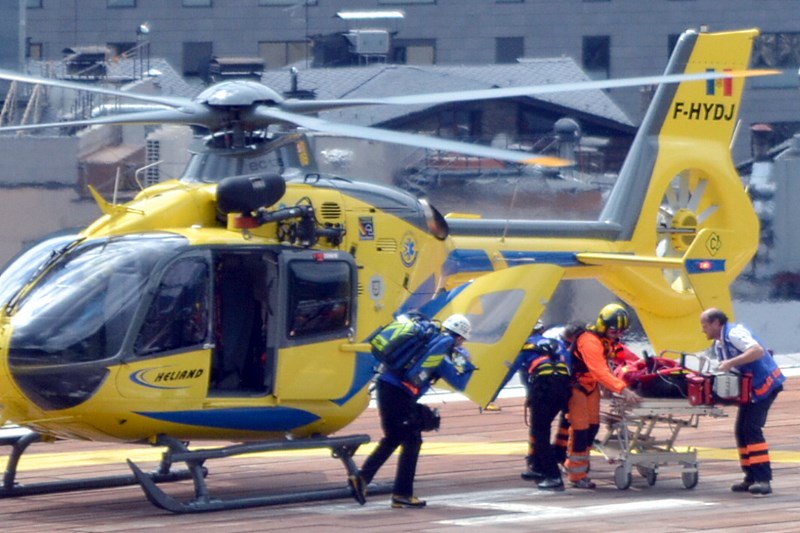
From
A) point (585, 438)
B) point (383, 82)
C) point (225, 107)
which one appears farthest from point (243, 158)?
point (383, 82)

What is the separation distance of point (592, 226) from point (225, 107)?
4.46m

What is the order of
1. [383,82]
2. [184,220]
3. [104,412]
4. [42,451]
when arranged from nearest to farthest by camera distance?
1. [104,412]
2. [184,220]
3. [42,451]
4. [383,82]

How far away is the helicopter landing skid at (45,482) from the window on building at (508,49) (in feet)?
91.5

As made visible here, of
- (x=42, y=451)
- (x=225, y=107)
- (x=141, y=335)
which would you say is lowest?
(x=42, y=451)

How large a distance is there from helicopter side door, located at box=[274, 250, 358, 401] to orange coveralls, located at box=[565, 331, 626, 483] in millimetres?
1736

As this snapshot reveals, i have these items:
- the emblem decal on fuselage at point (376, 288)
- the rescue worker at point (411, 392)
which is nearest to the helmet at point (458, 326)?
the rescue worker at point (411, 392)

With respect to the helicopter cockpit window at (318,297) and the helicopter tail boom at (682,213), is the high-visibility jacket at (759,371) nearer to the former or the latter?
the helicopter tail boom at (682,213)

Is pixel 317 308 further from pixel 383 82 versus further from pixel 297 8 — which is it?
pixel 297 8

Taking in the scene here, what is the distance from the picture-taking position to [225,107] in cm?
1049

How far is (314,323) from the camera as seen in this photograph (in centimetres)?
1057

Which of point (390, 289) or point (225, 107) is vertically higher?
point (225, 107)

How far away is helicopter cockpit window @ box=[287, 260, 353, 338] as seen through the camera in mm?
10438

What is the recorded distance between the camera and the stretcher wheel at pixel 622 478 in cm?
1114

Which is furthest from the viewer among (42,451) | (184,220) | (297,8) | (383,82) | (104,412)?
(297,8)
